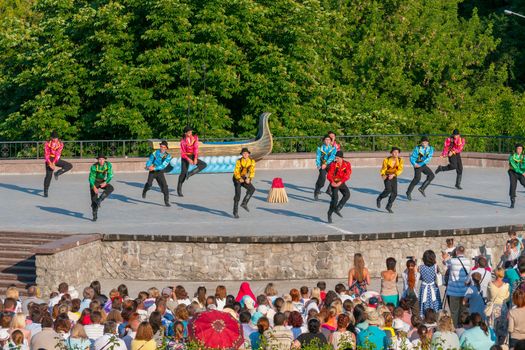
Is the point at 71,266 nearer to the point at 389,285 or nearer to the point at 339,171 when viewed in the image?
the point at 339,171

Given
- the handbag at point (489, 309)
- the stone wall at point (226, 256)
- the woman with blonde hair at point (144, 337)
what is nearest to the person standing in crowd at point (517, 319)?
the handbag at point (489, 309)

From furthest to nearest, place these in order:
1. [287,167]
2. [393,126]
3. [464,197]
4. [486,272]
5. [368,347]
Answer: [393,126] < [287,167] < [464,197] < [486,272] < [368,347]

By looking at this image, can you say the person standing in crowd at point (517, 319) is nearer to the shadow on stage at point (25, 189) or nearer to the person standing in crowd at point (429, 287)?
the person standing in crowd at point (429, 287)

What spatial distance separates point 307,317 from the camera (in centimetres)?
1581

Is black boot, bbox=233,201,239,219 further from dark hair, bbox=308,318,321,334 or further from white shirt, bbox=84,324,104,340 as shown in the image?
dark hair, bbox=308,318,321,334

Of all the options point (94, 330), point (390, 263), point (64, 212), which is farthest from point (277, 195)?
point (94, 330)

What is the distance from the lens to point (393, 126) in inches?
1937

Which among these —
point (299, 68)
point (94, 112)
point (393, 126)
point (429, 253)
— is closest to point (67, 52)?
point (94, 112)

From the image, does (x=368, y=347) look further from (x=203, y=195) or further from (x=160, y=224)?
(x=203, y=195)

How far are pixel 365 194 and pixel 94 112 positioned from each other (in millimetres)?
14815

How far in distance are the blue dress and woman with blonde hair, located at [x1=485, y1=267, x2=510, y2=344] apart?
1.69 m

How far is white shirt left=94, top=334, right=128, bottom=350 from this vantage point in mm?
14047

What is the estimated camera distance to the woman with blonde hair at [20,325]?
49.5ft

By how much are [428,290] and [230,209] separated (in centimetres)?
1048
